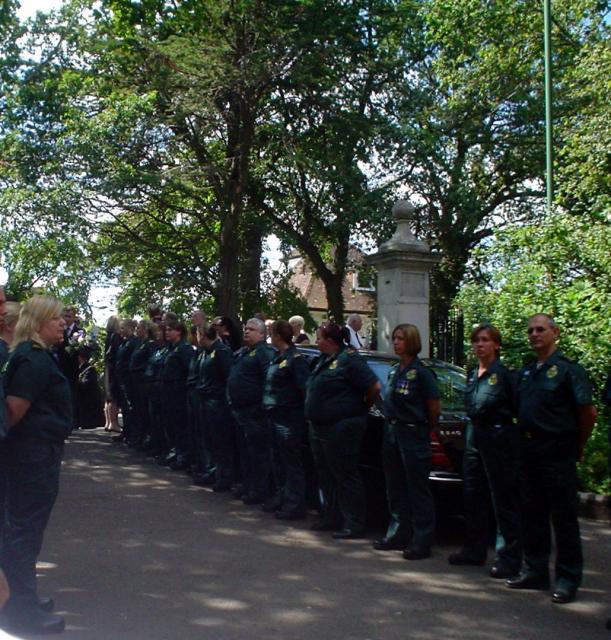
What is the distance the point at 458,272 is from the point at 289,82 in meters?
10.0

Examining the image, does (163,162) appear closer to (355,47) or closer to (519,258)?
(355,47)

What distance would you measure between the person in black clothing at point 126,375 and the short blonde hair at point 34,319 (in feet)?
27.7

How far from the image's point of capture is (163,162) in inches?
781

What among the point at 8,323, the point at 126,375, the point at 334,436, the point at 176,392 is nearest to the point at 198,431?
the point at 176,392

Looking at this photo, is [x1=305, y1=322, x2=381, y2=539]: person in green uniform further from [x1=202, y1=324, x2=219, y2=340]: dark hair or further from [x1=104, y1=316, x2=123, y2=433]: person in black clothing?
[x1=104, y1=316, x2=123, y2=433]: person in black clothing

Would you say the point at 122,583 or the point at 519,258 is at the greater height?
the point at 519,258

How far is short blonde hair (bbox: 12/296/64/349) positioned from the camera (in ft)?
16.5

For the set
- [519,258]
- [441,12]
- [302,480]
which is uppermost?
[441,12]

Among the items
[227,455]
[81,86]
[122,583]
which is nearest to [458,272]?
[81,86]

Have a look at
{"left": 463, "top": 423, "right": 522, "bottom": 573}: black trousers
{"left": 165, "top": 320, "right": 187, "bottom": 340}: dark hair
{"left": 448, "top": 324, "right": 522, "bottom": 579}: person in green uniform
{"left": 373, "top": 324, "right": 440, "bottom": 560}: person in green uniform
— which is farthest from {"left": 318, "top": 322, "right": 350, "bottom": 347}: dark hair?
{"left": 165, "top": 320, "right": 187, "bottom": 340}: dark hair

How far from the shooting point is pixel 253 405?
9.00m

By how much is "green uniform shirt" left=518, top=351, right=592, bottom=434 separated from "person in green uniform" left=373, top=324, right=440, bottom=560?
1215 millimetres

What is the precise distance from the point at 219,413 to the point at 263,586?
394cm

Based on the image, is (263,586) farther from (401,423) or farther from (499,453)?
(499,453)
